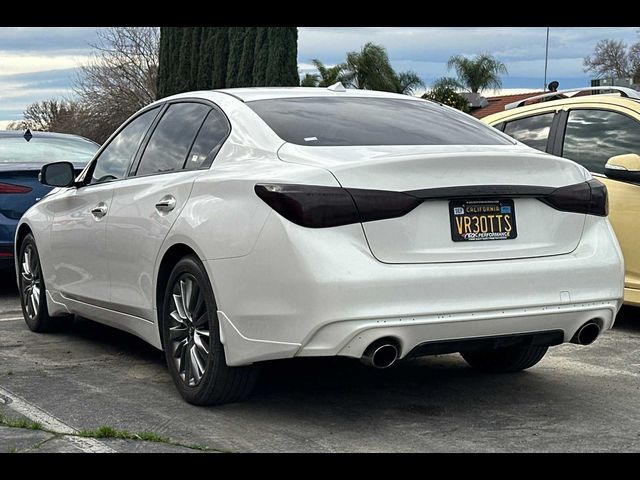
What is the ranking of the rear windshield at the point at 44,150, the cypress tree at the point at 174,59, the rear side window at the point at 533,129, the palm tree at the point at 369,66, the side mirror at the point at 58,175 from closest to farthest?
the side mirror at the point at 58,175, the rear side window at the point at 533,129, the rear windshield at the point at 44,150, the cypress tree at the point at 174,59, the palm tree at the point at 369,66

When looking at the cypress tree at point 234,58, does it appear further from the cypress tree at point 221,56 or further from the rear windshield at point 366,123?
the rear windshield at point 366,123

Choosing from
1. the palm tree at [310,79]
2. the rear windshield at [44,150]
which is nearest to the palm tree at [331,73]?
the palm tree at [310,79]

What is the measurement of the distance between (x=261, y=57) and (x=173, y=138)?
2292 cm

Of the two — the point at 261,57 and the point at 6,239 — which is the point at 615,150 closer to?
the point at 6,239

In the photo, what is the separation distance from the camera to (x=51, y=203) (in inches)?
292

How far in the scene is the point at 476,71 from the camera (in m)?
62.1

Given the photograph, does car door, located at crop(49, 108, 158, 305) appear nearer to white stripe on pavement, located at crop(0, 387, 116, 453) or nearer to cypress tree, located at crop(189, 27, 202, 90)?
white stripe on pavement, located at crop(0, 387, 116, 453)

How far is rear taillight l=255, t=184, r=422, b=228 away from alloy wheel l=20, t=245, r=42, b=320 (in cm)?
354

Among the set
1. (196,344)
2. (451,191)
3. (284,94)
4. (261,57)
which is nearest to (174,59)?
(261,57)

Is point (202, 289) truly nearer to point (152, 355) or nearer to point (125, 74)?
point (152, 355)

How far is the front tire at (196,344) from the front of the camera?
508 cm

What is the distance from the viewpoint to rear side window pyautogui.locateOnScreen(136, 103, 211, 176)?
5.82 m

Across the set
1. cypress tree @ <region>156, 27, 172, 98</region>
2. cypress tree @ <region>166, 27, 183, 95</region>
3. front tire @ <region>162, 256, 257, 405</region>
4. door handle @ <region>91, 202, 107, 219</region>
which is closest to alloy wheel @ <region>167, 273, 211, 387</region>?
front tire @ <region>162, 256, 257, 405</region>

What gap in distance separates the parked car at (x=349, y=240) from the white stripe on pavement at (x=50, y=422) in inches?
26.2
